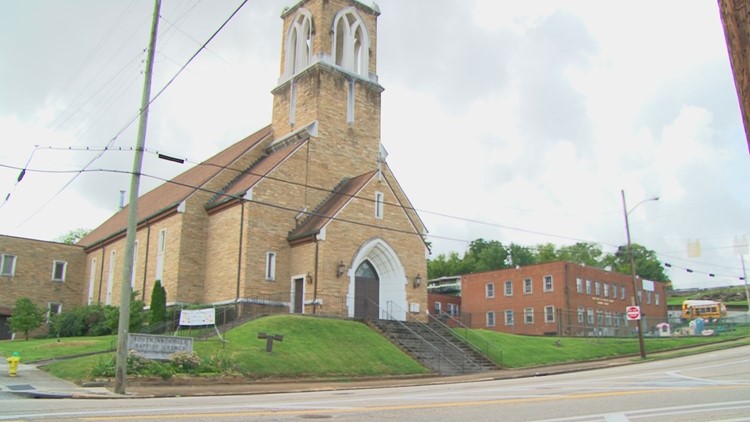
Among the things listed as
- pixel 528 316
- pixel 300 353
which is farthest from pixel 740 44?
pixel 528 316

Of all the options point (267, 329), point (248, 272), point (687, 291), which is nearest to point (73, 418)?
point (267, 329)

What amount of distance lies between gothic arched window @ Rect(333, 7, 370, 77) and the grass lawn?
56.6ft

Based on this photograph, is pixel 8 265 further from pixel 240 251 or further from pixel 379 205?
pixel 379 205

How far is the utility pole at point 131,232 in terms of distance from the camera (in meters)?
17.0

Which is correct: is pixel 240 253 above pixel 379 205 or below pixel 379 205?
below

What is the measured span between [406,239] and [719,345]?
20.7 m

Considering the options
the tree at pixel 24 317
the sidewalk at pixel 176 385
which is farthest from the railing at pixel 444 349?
the tree at pixel 24 317

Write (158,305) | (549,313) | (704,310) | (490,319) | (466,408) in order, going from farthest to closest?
(704,310), (490,319), (549,313), (158,305), (466,408)

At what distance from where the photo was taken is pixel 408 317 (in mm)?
33781

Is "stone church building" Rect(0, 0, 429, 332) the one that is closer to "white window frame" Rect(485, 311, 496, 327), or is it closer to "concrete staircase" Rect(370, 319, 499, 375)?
"concrete staircase" Rect(370, 319, 499, 375)

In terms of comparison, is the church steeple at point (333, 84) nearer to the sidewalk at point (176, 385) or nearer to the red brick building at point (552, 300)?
the sidewalk at point (176, 385)

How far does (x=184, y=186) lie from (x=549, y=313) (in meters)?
32.9

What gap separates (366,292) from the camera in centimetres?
3362

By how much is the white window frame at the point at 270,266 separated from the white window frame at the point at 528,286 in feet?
104
